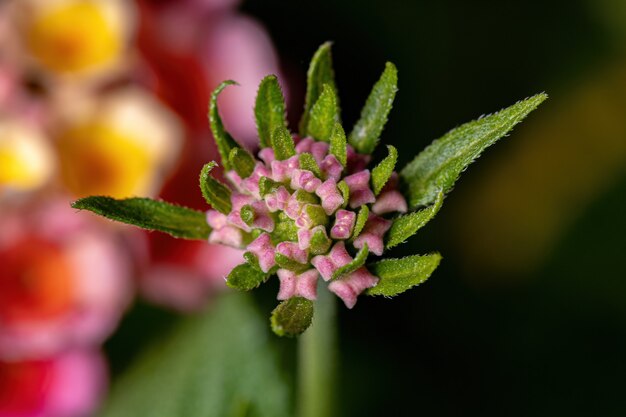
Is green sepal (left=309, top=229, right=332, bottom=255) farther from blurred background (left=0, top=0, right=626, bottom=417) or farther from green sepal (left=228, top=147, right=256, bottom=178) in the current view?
blurred background (left=0, top=0, right=626, bottom=417)

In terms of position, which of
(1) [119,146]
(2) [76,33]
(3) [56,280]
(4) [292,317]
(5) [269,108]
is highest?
(2) [76,33]

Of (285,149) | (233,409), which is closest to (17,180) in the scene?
(233,409)

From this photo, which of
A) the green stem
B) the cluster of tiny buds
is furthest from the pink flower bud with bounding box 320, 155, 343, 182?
the green stem

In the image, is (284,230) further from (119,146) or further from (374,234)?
(119,146)

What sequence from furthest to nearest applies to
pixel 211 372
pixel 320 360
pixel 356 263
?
pixel 211 372 → pixel 320 360 → pixel 356 263

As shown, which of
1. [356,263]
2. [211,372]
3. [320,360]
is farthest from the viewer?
[211,372]

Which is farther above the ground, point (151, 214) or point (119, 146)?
point (119, 146)

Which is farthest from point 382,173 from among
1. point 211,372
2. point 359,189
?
point 211,372
